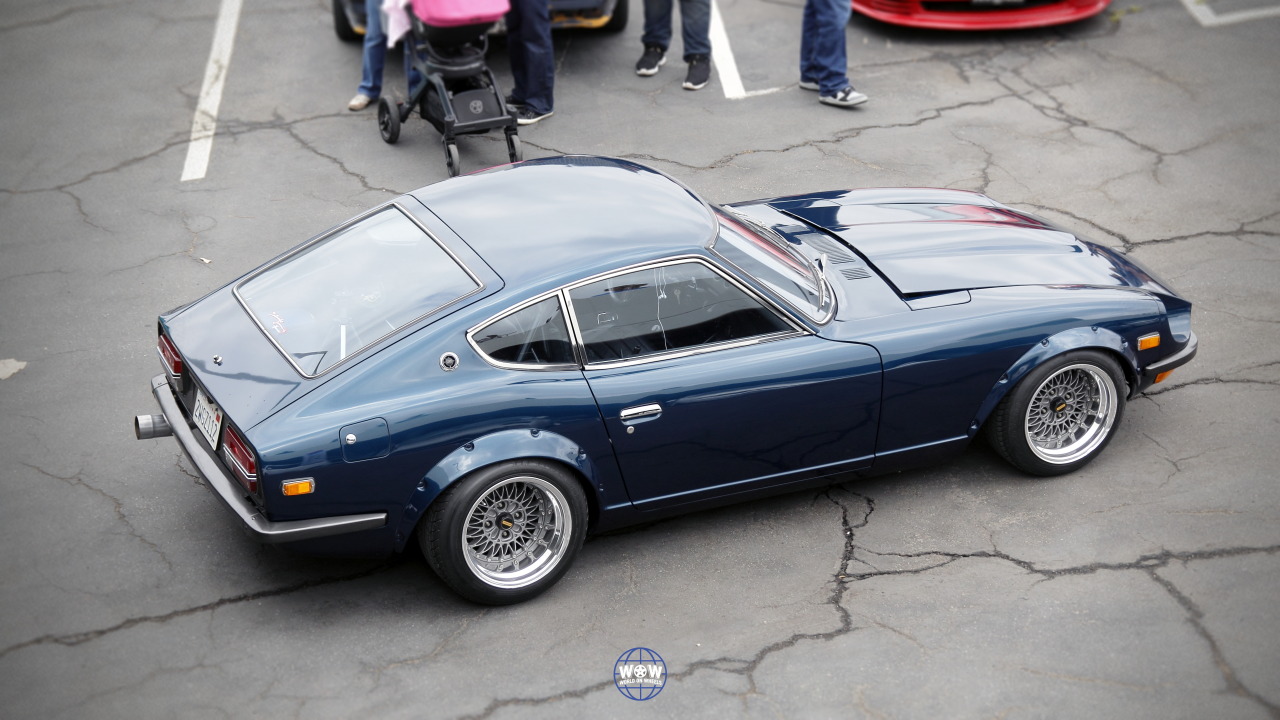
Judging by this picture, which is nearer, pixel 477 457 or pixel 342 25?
pixel 477 457

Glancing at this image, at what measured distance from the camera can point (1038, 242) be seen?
5180mm

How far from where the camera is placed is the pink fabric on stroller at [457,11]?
273 inches

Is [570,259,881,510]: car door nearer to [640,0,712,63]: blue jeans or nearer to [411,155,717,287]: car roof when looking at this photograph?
[411,155,717,287]: car roof

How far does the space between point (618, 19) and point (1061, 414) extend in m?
6.00

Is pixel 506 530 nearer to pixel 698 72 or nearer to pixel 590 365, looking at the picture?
pixel 590 365

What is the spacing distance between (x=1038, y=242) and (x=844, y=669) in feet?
7.51

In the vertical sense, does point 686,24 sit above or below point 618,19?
above

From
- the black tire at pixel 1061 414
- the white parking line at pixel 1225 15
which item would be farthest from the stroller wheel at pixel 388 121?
the white parking line at pixel 1225 15

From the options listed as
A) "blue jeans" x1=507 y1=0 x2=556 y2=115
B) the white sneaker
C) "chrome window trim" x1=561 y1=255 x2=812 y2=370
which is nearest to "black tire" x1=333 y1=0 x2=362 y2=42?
"blue jeans" x1=507 y1=0 x2=556 y2=115

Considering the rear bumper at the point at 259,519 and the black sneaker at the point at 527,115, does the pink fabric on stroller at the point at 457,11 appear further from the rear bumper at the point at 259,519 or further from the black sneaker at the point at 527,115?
the rear bumper at the point at 259,519

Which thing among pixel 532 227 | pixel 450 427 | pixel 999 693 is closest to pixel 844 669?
pixel 999 693

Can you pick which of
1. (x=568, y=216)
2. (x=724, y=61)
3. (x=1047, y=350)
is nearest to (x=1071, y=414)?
(x=1047, y=350)

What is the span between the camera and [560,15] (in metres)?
8.89

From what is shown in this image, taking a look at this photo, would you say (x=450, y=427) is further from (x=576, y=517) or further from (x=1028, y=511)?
(x=1028, y=511)
